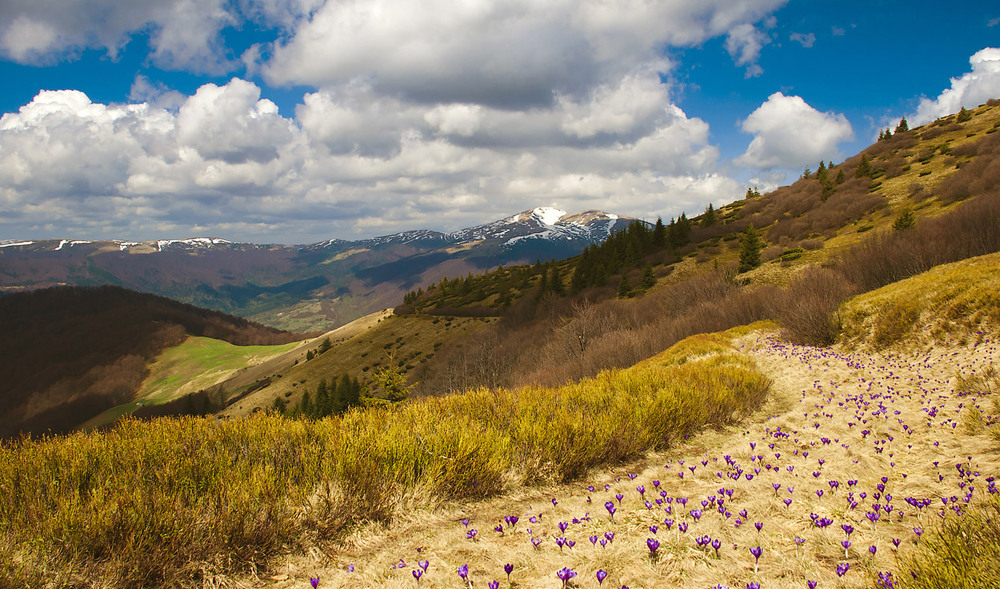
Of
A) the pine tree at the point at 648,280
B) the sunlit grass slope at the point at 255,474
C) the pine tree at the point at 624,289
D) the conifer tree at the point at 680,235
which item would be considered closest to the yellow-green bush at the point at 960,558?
the sunlit grass slope at the point at 255,474

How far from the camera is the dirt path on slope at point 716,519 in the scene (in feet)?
11.9

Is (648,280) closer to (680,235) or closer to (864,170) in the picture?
(680,235)

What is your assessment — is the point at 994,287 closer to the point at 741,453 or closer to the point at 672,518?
the point at 741,453

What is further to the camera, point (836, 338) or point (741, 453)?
point (836, 338)

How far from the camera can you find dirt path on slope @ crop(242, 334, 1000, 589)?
363 centimetres

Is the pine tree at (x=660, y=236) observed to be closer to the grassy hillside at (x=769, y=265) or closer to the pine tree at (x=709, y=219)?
the grassy hillside at (x=769, y=265)

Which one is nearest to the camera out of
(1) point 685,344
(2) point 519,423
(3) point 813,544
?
(3) point 813,544

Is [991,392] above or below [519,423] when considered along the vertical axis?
below

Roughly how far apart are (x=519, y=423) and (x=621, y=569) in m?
3.62

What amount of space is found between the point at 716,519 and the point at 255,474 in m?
5.61

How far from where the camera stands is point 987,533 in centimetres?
334

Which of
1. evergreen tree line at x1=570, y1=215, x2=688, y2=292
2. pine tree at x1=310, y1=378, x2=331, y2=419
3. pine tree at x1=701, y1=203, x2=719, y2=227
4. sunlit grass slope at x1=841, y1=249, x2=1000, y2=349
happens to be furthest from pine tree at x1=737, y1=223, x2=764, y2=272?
pine tree at x1=310, y1=378, x2=331, y2=419

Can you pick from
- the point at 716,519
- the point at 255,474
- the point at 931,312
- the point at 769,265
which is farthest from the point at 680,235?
the point at 255,474

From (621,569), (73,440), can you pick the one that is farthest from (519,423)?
(73,440)
